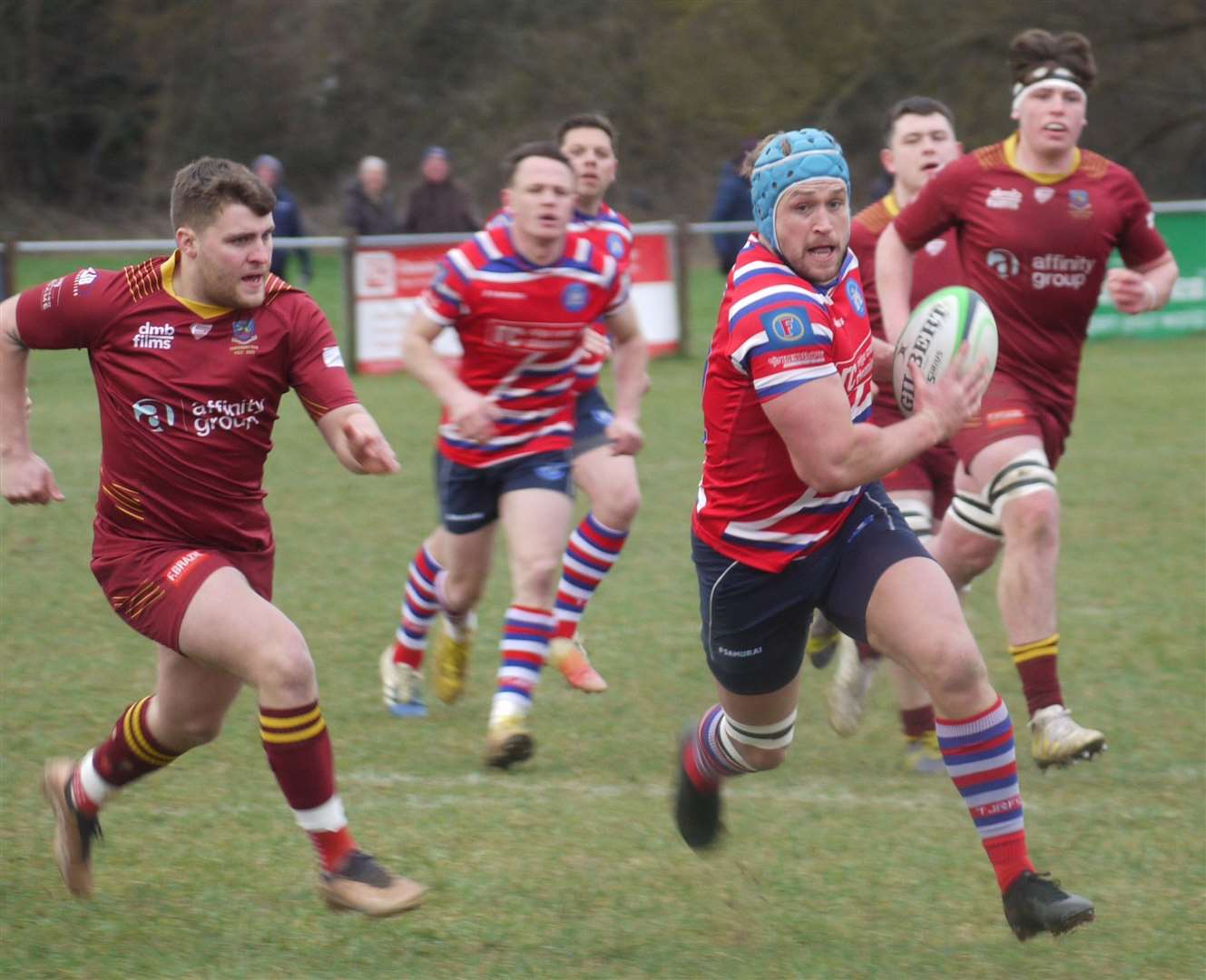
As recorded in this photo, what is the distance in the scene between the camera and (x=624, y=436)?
6.33 meters

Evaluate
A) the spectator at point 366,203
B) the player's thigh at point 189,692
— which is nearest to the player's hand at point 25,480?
the player's thigh at point 189,692

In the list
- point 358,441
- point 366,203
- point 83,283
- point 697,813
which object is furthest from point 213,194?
point 366,203

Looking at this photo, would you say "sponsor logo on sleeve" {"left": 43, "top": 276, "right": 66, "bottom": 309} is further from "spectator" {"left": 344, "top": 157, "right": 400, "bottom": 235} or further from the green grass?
"spectator" {"left": 344, "top": 157, "right": 400, "bottom": 235}

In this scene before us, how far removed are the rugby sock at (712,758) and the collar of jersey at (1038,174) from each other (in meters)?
2.36

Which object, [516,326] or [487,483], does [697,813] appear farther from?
[516,326]

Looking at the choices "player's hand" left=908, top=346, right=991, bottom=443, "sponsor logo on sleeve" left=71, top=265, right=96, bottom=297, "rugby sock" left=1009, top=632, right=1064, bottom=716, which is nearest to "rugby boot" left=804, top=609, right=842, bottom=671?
"rugby sock" left=1009, top=632, right=1064, bottom=716

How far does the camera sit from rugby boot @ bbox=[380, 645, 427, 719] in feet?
21.4

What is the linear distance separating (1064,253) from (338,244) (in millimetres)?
10640

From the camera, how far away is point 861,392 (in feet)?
14.1

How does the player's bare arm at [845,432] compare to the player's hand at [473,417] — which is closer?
the player's bare arm at [845,432]

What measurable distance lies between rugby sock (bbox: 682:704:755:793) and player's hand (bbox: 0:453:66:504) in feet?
5.85

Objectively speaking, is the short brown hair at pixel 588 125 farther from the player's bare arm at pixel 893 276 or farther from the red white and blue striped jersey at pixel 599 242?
the player's bare arm at pixel 893 276

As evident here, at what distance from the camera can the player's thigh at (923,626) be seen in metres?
4.05

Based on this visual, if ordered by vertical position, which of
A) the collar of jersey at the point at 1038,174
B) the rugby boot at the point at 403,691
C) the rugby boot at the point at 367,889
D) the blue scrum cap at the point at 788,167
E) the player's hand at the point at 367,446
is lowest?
the rugby boot at the point at 403,691
